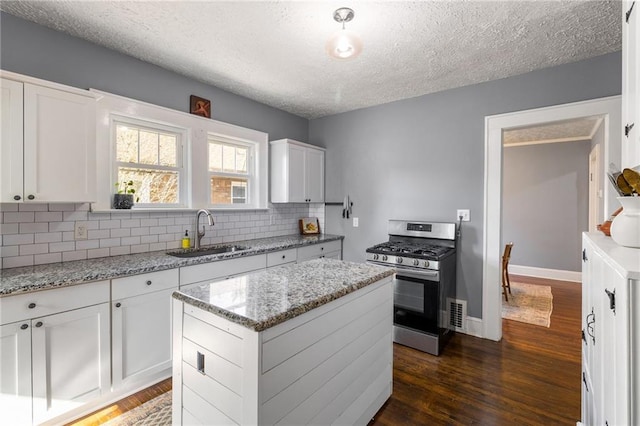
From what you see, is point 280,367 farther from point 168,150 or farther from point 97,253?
point 168,150

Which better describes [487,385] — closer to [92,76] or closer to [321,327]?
[321,327]

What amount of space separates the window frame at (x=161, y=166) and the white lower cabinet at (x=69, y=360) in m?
1.12

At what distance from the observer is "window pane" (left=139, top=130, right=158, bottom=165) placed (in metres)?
2.72

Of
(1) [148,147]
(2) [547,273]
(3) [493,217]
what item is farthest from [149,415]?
(2) [547,273]

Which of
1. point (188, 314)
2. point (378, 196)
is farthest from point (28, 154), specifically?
point (378, 196)

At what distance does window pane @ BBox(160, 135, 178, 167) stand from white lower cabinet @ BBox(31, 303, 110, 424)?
146cm

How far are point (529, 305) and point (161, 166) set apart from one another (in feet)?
15.8

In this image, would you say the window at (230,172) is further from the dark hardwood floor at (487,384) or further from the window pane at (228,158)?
the dark hardwood floor at (487,384)

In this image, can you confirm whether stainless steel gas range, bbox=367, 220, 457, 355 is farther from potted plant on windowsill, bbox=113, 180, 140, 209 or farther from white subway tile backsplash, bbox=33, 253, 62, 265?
white subway tile backsplash, bbox=33, 253, 62, 265

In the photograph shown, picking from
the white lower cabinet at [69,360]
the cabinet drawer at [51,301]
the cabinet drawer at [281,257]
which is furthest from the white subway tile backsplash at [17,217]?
the cabinet drawer at [281,257]

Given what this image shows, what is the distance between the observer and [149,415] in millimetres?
1939

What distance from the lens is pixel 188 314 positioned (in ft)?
4.60

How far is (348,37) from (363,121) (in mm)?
2354

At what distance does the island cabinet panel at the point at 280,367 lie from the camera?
115 centimetres
